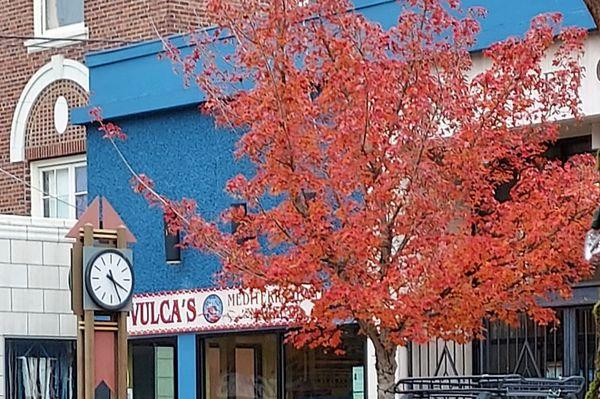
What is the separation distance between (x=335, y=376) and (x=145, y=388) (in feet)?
9.96

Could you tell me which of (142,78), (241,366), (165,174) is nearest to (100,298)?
(241,366)

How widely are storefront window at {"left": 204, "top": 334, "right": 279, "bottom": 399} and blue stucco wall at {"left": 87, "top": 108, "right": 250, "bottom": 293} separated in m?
0.83

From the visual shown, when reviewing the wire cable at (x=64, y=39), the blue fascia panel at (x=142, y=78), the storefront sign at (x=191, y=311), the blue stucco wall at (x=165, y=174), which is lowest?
the storefront sign at (x=191, y=311)

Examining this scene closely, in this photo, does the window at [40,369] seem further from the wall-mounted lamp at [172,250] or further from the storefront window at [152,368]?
the wall-mounted lamp at [172,250]

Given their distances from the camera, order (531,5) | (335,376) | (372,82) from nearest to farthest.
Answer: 1. (372,82)
2. (531,5)
3. (335,376)

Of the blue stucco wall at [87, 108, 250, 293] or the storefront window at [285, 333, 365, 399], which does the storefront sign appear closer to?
the blue stucco wall at [87, 108, 250, 293]

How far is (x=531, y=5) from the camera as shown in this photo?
15.7m

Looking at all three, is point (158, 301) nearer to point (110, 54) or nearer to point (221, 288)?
point (221, 288)

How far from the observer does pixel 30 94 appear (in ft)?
78.5

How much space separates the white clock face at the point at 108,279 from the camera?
1551 centimetres

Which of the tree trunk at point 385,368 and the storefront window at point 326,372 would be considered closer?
the tree trunk at point 385,368

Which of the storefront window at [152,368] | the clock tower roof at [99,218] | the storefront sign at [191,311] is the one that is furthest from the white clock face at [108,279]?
the storefront window at [152,368]

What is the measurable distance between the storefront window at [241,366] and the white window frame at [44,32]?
6.56m

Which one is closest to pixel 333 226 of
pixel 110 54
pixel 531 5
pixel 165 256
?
pixel 531 5
